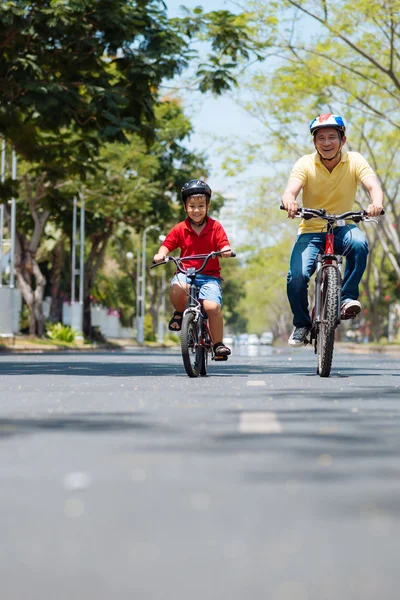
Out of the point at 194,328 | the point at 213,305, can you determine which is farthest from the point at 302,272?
the point at 194,328

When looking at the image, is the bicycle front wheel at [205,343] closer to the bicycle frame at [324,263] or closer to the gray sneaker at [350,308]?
the bicycle frame at [324,263]

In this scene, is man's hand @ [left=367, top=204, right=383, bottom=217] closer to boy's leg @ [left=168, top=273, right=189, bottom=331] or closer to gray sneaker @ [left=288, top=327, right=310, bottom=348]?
gray sneaker @ [left=288, top=327, right=310, bottom=348]

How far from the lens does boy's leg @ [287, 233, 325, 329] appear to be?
35.4 feet

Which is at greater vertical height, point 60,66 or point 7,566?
point 60,66

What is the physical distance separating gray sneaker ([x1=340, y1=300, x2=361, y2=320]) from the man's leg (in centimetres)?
4

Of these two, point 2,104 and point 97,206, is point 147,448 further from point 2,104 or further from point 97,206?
point 97,206

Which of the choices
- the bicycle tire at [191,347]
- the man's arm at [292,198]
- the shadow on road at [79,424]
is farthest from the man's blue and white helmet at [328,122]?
the shadow on road at [79,424]

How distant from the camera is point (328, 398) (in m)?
8.16

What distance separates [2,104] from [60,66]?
1151 millimetres

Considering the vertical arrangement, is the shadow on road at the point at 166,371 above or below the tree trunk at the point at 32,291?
below

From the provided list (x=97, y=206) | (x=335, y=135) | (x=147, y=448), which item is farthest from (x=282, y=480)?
(x=97, y=206)

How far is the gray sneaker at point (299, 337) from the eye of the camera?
35.1ft

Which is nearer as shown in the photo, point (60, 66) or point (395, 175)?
point (60, 66)

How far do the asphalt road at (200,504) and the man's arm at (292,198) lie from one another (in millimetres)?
3340
